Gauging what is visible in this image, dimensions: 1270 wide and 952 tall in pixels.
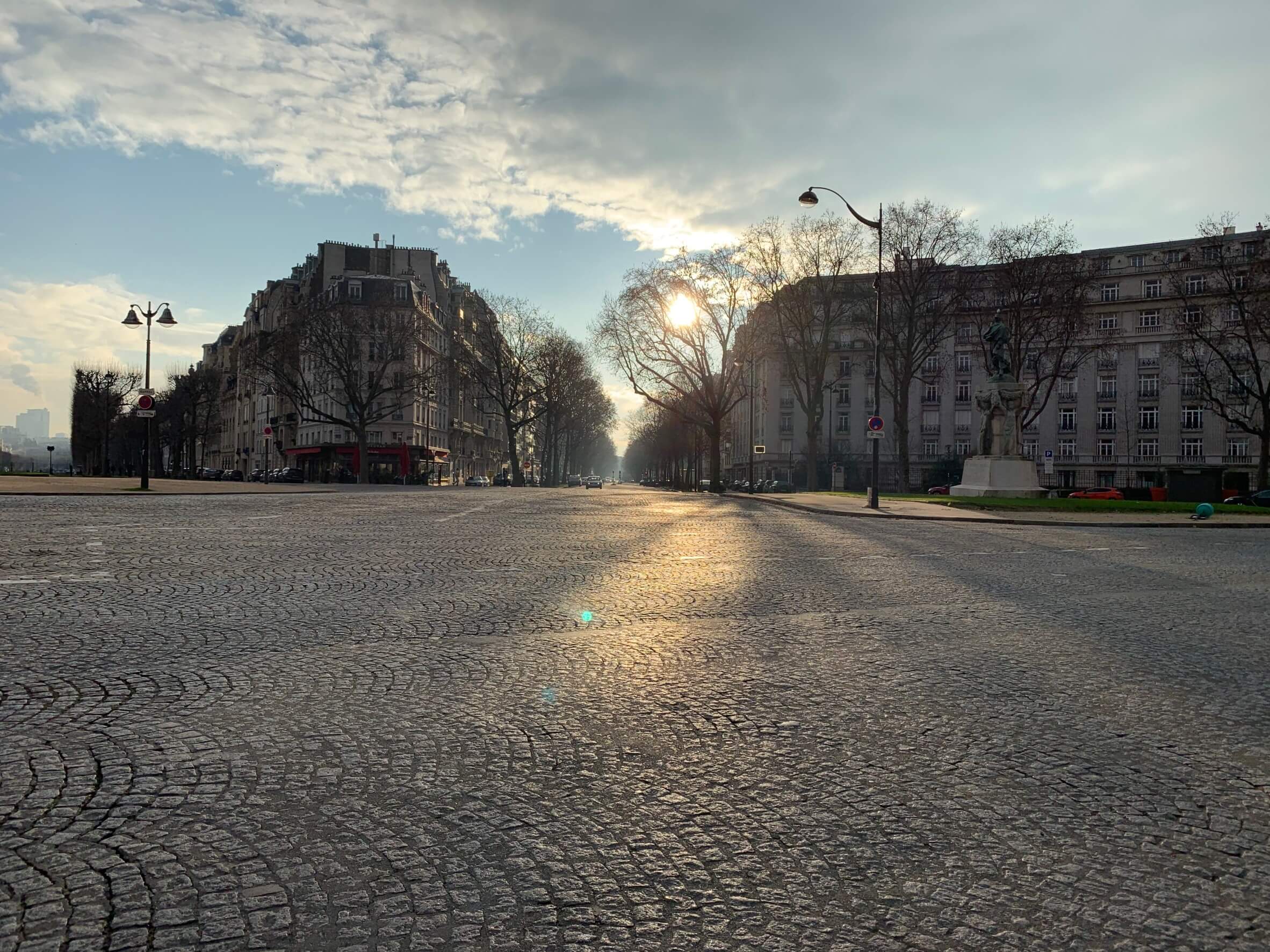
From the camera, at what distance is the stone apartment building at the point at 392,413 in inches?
3095

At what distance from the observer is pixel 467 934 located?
2.24 m

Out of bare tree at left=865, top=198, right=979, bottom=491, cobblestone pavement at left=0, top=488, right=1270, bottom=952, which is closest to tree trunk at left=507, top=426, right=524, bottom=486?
bare tree at left=865, top=198, right=979, bottom=491

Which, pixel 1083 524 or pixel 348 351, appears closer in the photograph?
pixel 1083 524

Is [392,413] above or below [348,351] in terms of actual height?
below

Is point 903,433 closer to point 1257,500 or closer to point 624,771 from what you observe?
point 1257,500

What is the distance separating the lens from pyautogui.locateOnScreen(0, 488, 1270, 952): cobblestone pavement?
2.35 metres

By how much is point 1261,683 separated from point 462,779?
471cm

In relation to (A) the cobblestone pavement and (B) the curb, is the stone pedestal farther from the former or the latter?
(A) the cobblestone pavement

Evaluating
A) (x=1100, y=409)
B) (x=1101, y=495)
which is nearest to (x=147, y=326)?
(x=1101, y=495)

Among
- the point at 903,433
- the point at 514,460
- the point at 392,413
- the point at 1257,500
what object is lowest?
the point at 1257,500

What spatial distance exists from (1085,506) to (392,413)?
184 ft

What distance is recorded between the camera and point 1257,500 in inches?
1592

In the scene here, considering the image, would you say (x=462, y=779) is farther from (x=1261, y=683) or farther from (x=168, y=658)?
(x=1261, y=683)

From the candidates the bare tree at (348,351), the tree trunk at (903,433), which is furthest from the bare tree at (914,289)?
the bare tree at (348,351)
